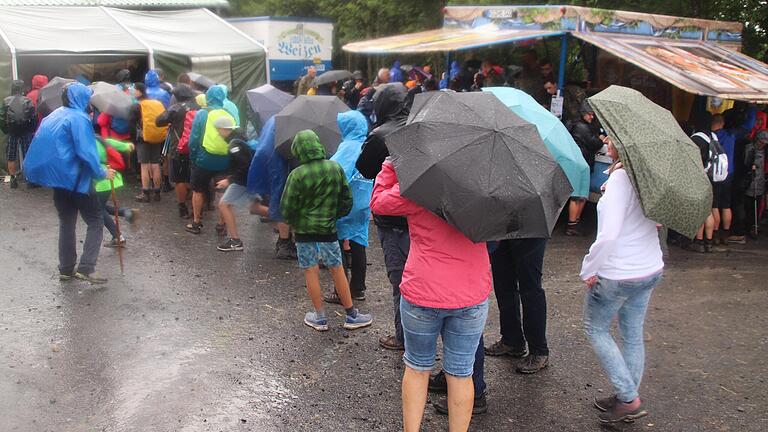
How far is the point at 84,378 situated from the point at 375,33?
18.7 metres

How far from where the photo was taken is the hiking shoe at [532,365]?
4957 mm

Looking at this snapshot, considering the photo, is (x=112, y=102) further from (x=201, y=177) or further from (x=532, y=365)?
(x=532, y=365)

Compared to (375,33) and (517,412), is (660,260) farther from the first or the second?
(375,33)

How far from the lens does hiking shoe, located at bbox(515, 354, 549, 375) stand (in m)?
4.96

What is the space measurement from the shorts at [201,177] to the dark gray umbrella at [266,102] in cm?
102

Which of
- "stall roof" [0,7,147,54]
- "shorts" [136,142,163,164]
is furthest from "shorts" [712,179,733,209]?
"stall roof" [0,7,147,54]

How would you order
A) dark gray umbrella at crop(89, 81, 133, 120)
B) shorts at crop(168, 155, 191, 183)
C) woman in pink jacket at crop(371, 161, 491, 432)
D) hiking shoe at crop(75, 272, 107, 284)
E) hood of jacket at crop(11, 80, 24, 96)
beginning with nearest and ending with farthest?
woman in pink jacket at crop(371, 161, 491, 432)
hiking shoe at crop(75, 272, 107, 284)
shorts at crop(168, 155, 191, 183)
dark gray umbrella at crop(89, 81, 133, 120)
hood of jacket at crop(11, 80, 24, 96)

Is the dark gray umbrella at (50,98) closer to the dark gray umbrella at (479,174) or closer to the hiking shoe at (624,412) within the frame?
the dark gray umbrella at (479,174)

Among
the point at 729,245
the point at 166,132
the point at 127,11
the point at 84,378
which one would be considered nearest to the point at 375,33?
the point at 127,11

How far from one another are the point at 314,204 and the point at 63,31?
396 inches

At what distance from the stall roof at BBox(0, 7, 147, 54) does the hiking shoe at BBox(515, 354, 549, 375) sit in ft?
34.5

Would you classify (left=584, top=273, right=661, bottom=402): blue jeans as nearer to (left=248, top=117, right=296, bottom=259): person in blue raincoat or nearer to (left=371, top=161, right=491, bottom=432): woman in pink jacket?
(left=371, top=161, right=491, bottom=432): woman in pink jacket

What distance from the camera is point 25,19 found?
13305 mm

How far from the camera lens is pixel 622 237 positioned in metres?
4.02
